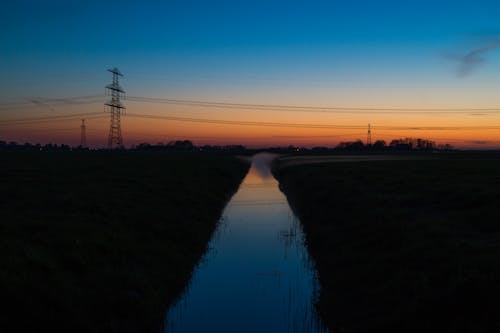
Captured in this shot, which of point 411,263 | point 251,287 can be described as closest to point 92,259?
point 251,287

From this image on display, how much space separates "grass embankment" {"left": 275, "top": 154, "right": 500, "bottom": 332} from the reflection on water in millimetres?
872

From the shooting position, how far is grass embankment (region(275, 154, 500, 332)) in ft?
33.1

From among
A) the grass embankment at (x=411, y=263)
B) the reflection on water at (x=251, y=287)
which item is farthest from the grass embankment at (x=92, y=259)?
the grass embankment at (x=411, y=263)

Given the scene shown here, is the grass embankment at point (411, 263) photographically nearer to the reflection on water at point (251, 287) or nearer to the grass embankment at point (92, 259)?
the reflection on water at point (251, 287)

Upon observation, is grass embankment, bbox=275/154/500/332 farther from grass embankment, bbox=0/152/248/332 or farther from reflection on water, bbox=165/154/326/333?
grass embankment, bbox=0/152/248/332

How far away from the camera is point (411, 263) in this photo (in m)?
13.8

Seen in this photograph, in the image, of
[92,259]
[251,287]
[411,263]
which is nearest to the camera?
[411,263]

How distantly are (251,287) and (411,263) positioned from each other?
5.96 m

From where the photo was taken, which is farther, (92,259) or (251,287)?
(251,287)

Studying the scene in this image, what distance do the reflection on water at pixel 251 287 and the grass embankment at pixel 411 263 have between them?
2.86 ft

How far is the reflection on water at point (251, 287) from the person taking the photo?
12727 millimetres

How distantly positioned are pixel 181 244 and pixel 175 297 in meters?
5.21

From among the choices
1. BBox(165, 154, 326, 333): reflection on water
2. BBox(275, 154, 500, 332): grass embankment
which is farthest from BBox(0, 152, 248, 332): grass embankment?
BBox(275, 154, 500, 332): grass embankment

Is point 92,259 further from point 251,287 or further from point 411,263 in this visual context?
point 411,263
